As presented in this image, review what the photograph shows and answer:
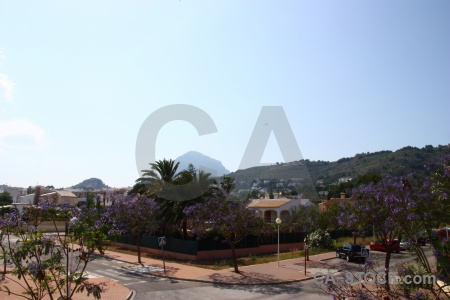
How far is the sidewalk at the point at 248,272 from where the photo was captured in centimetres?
2147

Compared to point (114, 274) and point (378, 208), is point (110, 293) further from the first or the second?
point (378, 208)

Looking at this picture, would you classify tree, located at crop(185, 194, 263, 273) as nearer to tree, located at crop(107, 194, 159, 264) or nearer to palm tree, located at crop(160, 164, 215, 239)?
tree, located at crop(107, 194, 159, 264)

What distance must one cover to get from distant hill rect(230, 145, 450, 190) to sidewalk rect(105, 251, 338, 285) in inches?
2367

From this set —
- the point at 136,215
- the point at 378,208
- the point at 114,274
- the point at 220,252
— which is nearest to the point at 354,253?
the point at 220,252

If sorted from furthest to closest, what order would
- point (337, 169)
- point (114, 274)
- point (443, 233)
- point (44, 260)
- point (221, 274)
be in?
point (337, 169)
point (114, 274)
point (221, 274)
point (443, 233)
point (44, 260)

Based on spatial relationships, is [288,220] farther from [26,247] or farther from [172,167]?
[26,247]

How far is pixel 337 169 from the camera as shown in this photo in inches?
5886

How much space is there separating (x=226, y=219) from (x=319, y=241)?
17.6m

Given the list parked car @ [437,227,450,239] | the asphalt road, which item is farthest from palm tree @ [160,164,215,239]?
parked car @ [437,227,450,239]

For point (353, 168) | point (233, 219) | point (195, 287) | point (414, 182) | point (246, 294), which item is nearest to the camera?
point (414, 182)

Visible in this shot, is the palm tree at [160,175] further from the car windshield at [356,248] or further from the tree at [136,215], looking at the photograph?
the car windshield at [356,248]

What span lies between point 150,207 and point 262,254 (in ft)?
37.3

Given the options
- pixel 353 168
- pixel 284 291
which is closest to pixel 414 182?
pixel 284 291

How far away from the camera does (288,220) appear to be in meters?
48.0
